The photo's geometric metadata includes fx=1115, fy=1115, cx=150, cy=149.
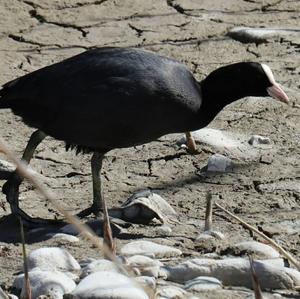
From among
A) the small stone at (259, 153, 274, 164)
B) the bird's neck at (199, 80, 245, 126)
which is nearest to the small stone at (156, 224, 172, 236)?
the bird's neck at (199, 80, 245, 126)

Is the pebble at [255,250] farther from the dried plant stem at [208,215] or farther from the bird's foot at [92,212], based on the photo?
the bird's foot at [92,212]

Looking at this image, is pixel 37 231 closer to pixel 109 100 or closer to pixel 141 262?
pixel 109 100

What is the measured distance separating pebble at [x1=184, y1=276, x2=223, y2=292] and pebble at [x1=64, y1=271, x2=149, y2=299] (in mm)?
332

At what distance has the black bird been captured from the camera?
16.4 feet

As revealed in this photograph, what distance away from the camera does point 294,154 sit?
20.2 ft

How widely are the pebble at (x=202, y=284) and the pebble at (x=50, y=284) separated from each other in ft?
1.41

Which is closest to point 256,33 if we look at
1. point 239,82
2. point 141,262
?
point 239,82

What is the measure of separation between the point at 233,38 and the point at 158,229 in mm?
3069

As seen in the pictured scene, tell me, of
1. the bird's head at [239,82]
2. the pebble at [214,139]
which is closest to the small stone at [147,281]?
the bird's head at [239,82]

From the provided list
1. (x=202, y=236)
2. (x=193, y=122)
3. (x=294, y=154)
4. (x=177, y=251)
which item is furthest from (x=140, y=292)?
(x=294, y=154)

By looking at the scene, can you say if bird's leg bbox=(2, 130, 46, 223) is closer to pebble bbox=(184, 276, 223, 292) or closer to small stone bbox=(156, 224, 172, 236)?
small stone bbox=(156, 224, 172, 236)

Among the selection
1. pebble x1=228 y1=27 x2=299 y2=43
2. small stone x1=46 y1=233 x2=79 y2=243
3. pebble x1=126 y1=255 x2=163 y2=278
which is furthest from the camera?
pebble x1=228 y1=27 x2=299 y2=43

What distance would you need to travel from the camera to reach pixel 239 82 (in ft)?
17.6

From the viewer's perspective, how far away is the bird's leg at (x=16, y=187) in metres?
5.19
